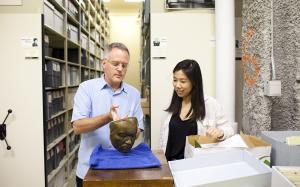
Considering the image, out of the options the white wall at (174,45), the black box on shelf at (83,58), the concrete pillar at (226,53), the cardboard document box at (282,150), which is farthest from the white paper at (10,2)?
the black box on shelf at (83,58)

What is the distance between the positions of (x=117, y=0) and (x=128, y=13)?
1.11 metres

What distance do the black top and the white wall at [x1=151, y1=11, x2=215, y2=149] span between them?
0.71 metres

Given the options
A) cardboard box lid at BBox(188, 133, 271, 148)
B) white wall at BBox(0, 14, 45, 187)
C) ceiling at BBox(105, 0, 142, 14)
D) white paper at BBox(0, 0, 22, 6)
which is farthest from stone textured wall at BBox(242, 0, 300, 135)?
ceiling at BBox(105, 0, 142, 14)

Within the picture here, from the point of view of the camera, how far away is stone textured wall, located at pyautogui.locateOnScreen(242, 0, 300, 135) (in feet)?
5.54

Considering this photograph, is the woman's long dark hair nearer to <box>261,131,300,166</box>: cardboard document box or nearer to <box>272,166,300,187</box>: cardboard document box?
<box>261,131,300,166</box>: cardboard document box

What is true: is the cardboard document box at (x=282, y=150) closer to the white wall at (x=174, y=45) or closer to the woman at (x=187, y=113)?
the woman at (x=187, y=113)

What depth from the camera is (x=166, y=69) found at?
2389 mm

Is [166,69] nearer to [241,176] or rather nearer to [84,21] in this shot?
[241,176]

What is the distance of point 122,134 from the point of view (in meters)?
1.07

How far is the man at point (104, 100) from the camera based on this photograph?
1.47 meters

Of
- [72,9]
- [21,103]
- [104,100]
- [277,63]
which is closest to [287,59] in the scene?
[277,63]

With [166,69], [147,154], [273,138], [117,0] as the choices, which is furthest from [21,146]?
[117,0]

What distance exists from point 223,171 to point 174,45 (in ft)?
5.30

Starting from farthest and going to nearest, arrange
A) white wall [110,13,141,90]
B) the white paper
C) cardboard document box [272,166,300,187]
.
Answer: white wall [110,13,141,90], the white paper, cardboard document box [272,166,300,187]
